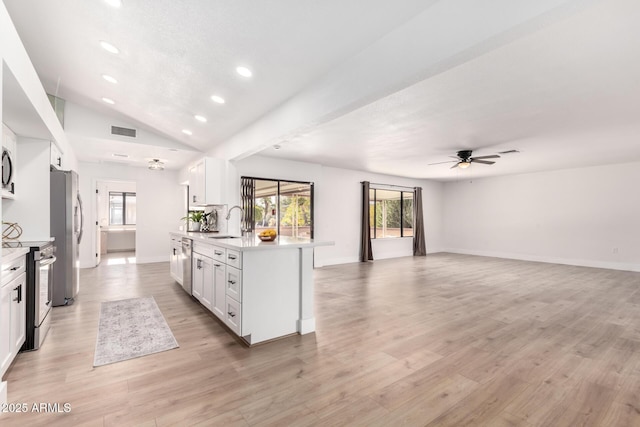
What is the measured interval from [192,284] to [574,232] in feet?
29.4

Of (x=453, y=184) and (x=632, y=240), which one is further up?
(x=453, y=184)

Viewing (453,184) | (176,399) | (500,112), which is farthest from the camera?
(453,184)

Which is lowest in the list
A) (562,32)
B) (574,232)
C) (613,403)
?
(613,403)

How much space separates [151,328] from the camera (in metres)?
3.21

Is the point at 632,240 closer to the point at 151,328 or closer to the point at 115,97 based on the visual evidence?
the point at 151,328

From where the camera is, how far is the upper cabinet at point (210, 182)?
5.33 metres

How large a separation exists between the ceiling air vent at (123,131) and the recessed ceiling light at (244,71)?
3.46 m

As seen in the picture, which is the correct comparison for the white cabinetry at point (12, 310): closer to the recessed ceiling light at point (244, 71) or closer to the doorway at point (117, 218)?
the recessed ceiling light at point (244, 71)

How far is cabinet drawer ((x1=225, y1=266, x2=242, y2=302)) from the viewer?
9.09 feet

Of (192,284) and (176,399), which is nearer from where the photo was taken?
(176,399)

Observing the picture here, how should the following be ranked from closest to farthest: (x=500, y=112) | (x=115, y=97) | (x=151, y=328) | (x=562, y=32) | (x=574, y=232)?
(x=562, y=32) < (x=151, y=328) < (x=500, y=112) < (x=115, y=97) < (x=574, y=232)

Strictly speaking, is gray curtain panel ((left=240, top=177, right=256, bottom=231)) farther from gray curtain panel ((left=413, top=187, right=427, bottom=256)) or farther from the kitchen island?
gray curtain panel ((left=413, top=187, right=427, bottom=256))

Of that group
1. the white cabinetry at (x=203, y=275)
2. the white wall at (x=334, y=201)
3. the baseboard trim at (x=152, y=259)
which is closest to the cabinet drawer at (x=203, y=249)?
the white cabinetry at (x=203, y=275)

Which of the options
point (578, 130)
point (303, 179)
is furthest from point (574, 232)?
point (303, 179)
